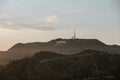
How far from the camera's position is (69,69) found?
4103cm

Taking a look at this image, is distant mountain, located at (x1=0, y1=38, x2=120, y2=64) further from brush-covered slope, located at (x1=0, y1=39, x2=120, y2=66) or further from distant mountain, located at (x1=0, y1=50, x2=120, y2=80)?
distant mountain, located at (x1=0, y1=50, x2=120, y2=80)

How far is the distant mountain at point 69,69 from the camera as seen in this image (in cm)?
3753

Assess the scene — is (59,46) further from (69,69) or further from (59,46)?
(69,69)

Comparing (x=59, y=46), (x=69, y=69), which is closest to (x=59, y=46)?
(x=59, y=46)

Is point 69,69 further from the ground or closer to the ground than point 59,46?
closer to the ground

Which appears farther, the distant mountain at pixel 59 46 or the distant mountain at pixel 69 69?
the distant mountain at pixel 59 46

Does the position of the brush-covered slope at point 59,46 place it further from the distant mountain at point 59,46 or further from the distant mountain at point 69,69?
the distant mountain at point 69,69

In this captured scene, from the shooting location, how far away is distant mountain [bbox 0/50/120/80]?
37.5 metres

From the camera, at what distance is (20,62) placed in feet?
138

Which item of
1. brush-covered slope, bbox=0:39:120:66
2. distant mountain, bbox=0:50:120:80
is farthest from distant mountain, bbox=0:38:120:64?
distant mountain, bbox=0:50:120:80

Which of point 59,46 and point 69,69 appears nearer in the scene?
point 69,69

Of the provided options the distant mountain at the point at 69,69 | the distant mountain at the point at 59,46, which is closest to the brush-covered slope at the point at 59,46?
the distant mountain at the point at 59,46

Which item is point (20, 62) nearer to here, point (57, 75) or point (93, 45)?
point (57, 75)

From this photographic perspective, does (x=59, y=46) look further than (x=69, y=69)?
Yes
